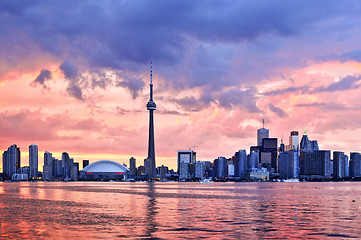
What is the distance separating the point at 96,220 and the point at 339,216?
4567 cm

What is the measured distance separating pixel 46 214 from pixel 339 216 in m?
57.8

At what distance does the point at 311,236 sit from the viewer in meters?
62.7

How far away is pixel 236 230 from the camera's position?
67875 millimetres

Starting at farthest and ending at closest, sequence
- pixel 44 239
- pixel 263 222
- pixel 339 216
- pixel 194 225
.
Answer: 1. pixel 339 216
2. pixel 263 222
3. pixel 194 225
4. pixel 44 239

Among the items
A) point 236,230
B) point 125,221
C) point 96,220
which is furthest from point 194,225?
point 96,220

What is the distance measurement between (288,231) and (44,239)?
3362cm

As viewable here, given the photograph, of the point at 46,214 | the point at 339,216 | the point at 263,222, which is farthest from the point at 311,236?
the point at 46,214

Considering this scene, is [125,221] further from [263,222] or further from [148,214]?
[263,222]

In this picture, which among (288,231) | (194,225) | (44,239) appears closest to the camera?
(44,239)

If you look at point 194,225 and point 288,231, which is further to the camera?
point 194,225

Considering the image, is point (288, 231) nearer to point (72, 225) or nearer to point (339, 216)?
point (339, 216)

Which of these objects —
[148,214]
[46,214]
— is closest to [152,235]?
[148,214]

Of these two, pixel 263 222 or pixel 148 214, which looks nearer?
pixel 263 222

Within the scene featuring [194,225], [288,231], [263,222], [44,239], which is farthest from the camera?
[263,222]
